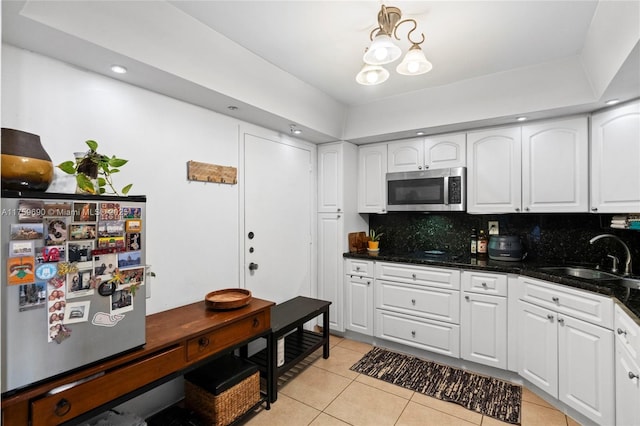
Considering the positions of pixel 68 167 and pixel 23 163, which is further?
pixel 68 167

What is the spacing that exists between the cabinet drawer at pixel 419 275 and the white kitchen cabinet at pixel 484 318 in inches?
3.9

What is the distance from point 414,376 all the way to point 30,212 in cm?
275

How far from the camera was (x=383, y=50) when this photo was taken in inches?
62.6

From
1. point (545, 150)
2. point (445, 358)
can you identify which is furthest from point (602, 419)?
point (545, 150)

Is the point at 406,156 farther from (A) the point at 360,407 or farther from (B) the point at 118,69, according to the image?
(B) the point at 118,69

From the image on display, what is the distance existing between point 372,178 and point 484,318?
1740 millimetres

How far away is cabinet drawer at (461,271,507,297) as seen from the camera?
2590mm

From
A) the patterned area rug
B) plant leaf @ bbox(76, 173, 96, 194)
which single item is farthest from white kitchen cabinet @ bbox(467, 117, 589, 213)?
plant leaf @ bbox(76, 173, 96, 194)

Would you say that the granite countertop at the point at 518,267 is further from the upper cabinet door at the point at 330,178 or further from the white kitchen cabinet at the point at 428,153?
the white kitchen cabinet at the point at 428,153

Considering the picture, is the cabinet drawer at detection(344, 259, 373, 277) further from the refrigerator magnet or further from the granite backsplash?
the refrigerator magnet

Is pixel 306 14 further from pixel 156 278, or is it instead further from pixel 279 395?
pixel 279 395

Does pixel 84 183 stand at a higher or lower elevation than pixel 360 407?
higher

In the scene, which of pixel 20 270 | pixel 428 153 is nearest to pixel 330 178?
pixel 428 153

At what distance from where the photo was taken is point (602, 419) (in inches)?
74.7
